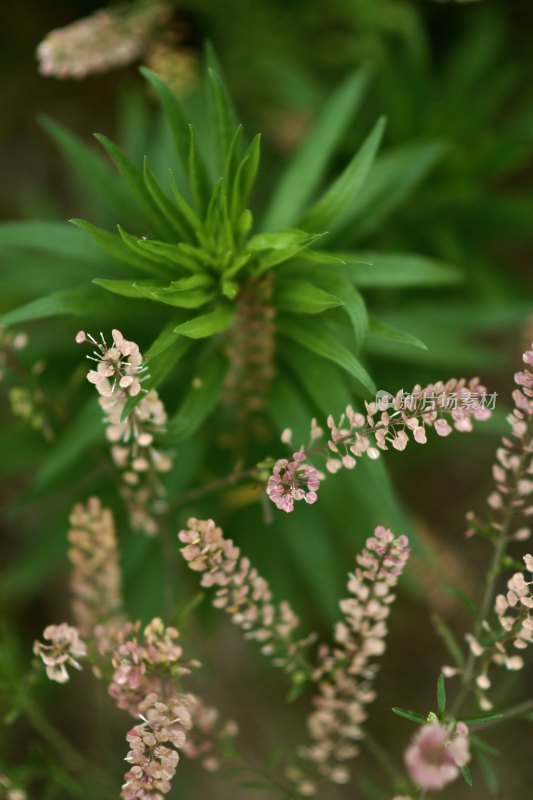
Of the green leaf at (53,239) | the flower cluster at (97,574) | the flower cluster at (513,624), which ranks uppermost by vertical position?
the green leaf at (53,239)

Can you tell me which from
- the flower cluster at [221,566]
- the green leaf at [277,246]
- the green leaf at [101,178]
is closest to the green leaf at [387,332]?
the green leaf at [277,246]

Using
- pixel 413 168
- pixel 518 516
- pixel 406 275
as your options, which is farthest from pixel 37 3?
pixel 518 516

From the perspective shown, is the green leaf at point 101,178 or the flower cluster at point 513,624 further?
the green leaf at point 101,178

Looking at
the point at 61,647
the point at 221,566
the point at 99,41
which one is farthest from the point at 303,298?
the point at 99,41

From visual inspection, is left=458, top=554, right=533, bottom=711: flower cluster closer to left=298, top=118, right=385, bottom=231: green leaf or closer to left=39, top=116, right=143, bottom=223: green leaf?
left=298, top=118, right=385, bottom=231: green leaf

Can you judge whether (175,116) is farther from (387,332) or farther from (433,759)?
(433,759)

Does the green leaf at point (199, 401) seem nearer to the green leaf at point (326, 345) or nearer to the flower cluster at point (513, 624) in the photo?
the green leaf at point (326, 345)

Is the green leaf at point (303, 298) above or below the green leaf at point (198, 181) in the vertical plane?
below
